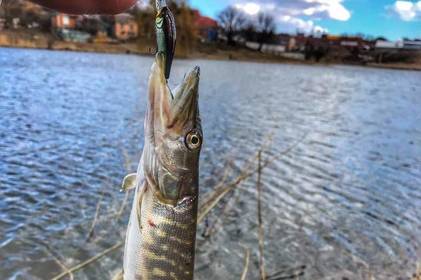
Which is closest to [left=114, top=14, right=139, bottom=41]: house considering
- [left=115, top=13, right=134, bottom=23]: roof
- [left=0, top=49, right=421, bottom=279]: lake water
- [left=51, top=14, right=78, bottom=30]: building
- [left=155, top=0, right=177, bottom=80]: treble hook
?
[left=115, top=13, right=134, bottom=23]: roof

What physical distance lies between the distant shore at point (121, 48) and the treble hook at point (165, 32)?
43082 mm

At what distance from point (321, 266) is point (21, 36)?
2209 inches

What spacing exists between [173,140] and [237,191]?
819 centimetres

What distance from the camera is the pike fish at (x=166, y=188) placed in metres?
1.87

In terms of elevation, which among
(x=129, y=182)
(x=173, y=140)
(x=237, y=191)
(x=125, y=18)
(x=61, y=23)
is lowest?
(x=237, y=191)

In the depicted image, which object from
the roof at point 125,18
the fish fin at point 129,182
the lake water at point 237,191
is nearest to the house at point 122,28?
the roof at point 125,18

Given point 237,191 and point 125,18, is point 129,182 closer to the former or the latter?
point 237,191

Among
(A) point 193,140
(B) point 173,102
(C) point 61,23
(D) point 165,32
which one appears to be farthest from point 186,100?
(C) point 61,23

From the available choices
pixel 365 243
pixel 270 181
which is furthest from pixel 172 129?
pixel 270 181

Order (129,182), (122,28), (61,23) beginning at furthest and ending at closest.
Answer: (122,28) → (61,23) → (129,182)

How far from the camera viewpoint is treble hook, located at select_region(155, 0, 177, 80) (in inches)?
64.7

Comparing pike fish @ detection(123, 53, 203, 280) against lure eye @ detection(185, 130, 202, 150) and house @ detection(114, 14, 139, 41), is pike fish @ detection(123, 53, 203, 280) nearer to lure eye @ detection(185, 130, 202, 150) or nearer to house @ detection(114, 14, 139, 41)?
lure eye @ detection(185, 130, 202, 150)

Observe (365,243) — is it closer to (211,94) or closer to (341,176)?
(341,176)

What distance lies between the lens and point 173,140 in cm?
193
